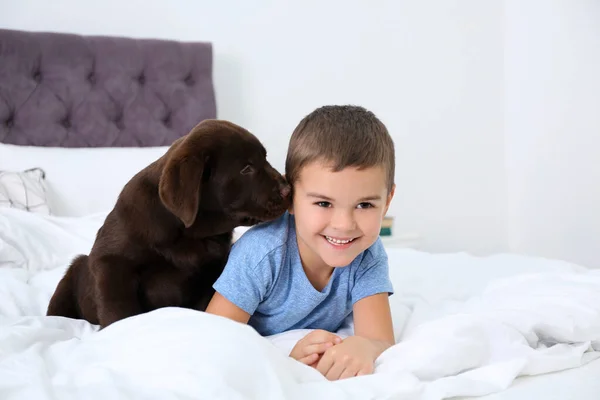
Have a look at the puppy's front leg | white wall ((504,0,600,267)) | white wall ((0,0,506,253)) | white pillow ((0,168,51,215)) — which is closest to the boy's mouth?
the puppy's front leg

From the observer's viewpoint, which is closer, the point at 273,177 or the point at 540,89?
the point at 273,177

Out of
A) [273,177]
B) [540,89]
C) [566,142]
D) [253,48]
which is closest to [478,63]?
[540,89]

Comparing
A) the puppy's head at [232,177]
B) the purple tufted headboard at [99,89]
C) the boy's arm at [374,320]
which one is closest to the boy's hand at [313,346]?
the boy's arm at [374,320]

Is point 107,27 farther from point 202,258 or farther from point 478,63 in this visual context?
point 478,63

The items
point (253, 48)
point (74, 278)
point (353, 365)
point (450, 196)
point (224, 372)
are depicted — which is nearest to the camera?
point (224, 372)

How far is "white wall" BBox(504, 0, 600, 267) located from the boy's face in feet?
8.43

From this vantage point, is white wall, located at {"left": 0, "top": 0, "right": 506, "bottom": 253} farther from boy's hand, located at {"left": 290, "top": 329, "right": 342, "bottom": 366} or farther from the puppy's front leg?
boy's hand, located at {"left": 290, "top": 329, "right": 342, "bottom": 366}

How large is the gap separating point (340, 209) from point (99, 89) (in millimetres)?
1972

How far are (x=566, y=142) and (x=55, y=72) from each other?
9.15 feet

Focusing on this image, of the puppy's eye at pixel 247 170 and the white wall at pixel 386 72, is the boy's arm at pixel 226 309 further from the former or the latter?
the white wall at pixel 386 72

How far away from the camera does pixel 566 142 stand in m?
3.54

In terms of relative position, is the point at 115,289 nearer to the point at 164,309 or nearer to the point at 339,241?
the point at 164,309

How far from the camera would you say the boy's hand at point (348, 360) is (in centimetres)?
102

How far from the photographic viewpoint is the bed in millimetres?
853
